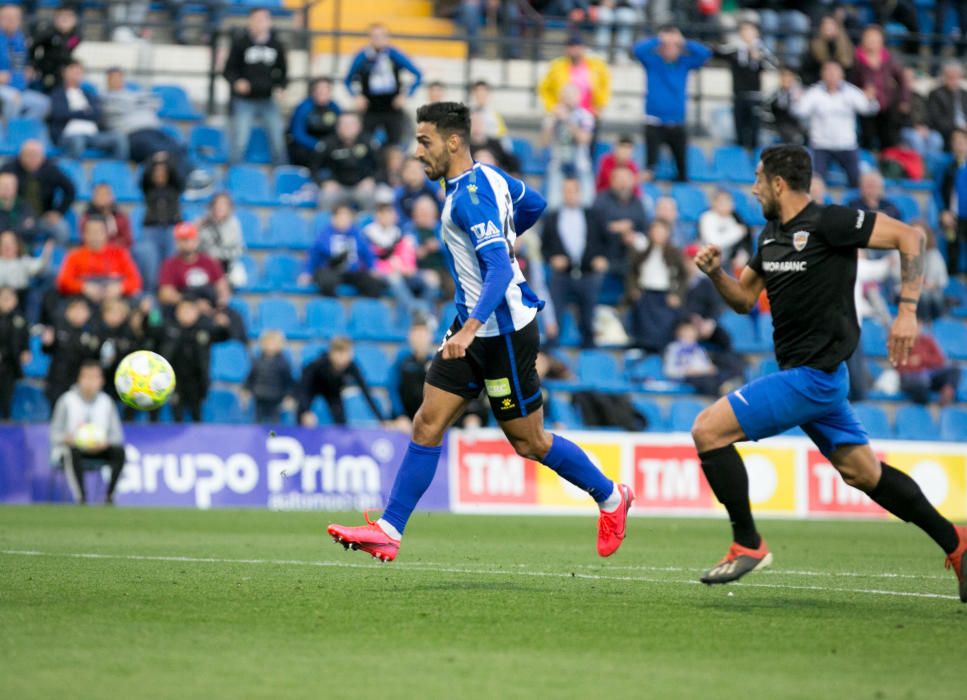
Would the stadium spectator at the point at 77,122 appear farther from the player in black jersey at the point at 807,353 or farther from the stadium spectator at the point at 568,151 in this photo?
the player in black jersey at the point at 807,353

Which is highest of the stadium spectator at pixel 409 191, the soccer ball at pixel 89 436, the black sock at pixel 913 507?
the stadium spectator at pixel 409 191

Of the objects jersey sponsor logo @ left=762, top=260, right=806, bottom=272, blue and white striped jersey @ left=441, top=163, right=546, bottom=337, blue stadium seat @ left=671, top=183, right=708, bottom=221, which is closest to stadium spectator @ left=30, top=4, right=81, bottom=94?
blue stadium seat @ left=671, top=183, right=708, bottom=221

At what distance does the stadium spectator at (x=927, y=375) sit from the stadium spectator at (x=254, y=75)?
9.24 meters

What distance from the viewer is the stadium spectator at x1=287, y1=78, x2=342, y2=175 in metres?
22.4

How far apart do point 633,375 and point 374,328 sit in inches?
135

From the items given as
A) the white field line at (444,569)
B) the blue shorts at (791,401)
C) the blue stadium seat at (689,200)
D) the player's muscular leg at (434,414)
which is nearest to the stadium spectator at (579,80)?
the blue stadium seat at (689,200)

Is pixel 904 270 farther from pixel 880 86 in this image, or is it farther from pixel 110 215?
pixel 880 86

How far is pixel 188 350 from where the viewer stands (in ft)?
61.9

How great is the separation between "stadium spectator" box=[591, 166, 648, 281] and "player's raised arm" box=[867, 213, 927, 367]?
43.0 ft

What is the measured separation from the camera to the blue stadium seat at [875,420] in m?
21.5

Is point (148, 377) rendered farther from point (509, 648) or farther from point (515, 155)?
point (515, 155)

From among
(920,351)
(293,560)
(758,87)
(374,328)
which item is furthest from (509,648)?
(758,87)

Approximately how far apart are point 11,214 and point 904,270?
45.4 feet

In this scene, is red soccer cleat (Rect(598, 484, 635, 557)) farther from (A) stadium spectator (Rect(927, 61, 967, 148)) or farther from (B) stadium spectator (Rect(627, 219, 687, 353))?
(A) stadium spectator (Rect(927, 61, 967, 148))
